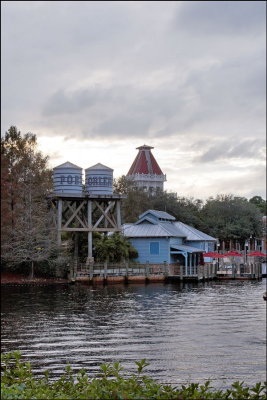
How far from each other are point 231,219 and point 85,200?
9.15m

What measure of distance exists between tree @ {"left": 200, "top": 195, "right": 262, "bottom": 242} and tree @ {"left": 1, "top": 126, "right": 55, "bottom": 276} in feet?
15.4

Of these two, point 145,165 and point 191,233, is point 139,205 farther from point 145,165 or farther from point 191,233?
point 145,165

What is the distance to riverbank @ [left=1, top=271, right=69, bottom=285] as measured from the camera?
27.4 m

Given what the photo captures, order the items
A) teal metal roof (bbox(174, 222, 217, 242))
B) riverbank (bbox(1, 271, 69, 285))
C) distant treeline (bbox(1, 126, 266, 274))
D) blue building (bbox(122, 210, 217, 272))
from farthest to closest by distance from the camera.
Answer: riverbank (bbox(1, 271, 69, 285))
blue building (bbox(122, 210, 217, 272))
teal metal roof (bbox(174, 222, 217, 242))
distant treeline (bbox(1, 126, 266, 274))

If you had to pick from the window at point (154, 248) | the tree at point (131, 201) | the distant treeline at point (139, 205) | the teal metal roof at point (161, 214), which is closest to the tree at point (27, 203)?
the distant treeline at point (139, 205)

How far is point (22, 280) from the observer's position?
2830 cm

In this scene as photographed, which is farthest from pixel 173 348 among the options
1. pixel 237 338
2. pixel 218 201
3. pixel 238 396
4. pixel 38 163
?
pixel 238 396

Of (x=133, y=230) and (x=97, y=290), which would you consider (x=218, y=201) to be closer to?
(x=133, y=230)

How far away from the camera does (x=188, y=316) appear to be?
67.5ft

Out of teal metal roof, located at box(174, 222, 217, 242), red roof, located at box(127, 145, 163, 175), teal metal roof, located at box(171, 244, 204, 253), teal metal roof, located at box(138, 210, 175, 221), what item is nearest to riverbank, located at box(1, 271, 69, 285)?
teal metal roof, located at box(138, 210, 175, 221)

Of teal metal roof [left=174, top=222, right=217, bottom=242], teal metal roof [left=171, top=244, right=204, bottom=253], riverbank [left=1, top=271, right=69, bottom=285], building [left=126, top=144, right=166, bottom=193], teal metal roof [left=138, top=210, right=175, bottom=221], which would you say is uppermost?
building [left=126, top=144, right=166, bottom=193]

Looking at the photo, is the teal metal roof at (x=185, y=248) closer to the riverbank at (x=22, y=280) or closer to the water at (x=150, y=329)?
the water at (x=150, y=329)

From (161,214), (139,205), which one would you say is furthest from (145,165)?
(139,205)

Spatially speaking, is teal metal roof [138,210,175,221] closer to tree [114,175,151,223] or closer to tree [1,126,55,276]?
tree [114,175,151,223]
